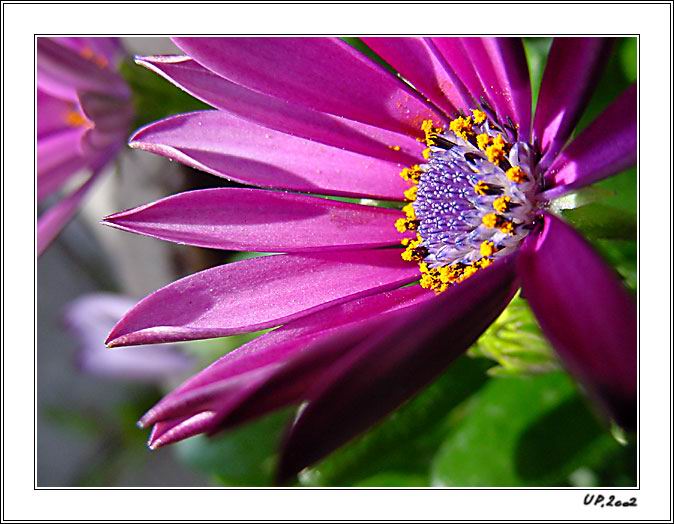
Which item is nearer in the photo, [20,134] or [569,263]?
[569,263]

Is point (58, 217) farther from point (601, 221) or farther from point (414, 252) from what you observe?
point (601, 221)

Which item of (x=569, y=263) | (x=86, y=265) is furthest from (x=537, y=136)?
(x=86, y=265)

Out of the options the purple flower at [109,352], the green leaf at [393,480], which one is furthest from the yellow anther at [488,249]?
the purple flower at [109,352]

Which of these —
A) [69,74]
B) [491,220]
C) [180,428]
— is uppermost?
[69,74]

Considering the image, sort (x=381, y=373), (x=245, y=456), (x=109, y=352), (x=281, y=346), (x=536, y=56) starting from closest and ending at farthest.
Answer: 1. (x=381, y=373)
2. (x=281, y=346)
3. (x=536, y=56)
4. (x=245, y=456)
5. (x=109, y=352)

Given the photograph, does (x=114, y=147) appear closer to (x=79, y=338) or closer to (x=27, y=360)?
(x=27, y=360)

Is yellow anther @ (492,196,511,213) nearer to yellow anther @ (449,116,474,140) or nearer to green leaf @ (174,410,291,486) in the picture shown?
yellow anther @ (449,116,474,140)

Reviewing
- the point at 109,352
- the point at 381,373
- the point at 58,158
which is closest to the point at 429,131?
the point at 381,373
